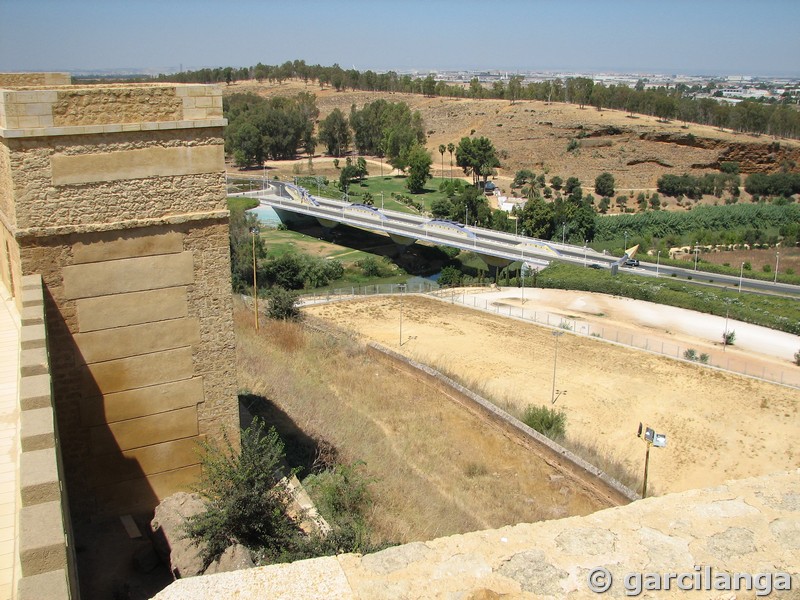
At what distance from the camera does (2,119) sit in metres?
7.32

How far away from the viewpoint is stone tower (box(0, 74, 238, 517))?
7.61 metres

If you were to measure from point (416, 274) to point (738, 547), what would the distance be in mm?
39493

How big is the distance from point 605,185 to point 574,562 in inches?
2505

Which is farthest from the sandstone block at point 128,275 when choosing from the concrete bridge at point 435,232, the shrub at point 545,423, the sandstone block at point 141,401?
the concrete bridge at point 435,232

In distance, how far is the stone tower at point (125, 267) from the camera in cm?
761

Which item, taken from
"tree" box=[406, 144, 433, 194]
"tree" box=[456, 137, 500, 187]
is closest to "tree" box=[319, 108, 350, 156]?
"tree" box=[406, 144, 433, 194]

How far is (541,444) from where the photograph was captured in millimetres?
15312

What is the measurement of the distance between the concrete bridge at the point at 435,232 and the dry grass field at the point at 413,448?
2257cm

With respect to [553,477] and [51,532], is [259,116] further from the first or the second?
[51,532]

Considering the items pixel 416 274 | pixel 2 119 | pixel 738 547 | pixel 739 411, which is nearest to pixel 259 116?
pixel 416 274

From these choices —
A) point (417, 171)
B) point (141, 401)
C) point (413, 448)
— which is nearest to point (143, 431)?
point (141, 401)

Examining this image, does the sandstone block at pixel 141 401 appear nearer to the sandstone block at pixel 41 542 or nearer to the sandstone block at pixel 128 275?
the sandstone block at pixel 128 275

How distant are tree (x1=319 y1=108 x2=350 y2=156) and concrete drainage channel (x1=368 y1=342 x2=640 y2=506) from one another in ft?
211

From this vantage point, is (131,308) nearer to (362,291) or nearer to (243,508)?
(243,508)
